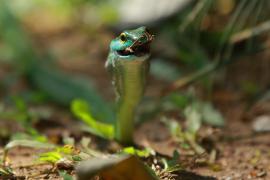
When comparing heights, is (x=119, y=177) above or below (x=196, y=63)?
below

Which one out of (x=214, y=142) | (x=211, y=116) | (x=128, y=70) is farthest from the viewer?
(x=211, y=116)

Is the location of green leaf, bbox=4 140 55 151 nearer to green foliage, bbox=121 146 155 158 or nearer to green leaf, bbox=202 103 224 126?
green foliage, bbox=121 146 155 158

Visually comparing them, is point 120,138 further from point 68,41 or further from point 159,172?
point 68,41

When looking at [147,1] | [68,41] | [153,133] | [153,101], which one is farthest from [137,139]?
[68,41]

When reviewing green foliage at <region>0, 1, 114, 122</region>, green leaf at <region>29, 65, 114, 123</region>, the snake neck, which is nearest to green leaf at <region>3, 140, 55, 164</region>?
the snake neck

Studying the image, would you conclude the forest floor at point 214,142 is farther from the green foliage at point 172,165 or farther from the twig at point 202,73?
the twig at point 202,73

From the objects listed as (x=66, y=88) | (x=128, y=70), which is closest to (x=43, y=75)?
(x=66, y=88)

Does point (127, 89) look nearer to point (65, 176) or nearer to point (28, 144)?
point (28, 144)
